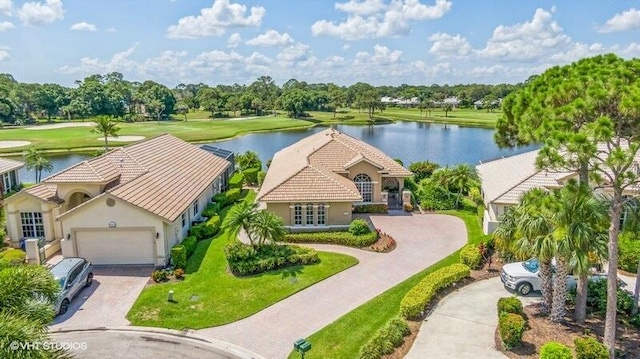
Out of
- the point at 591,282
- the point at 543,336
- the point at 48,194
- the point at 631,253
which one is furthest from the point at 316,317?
the point at 48,194

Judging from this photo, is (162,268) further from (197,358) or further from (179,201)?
(197,358)

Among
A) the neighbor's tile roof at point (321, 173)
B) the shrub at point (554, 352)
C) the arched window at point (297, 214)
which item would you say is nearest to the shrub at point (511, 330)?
the shrub at point (554, 352)

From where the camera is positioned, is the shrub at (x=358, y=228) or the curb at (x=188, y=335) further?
the shrub at (x=358, y=228)

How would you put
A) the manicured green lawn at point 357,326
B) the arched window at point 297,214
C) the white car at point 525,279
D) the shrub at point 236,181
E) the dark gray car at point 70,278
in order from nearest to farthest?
1. the manicured green lawn at point 357,326
2. the dark gray car at point 70,278
3. the white car at point 525,279
4. the arched window at point 297,214
5. the shrub at point 236,181

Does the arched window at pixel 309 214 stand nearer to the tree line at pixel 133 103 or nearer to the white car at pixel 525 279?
the white car at pixel 525 279

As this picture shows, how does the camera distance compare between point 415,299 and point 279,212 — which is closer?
point 415,299

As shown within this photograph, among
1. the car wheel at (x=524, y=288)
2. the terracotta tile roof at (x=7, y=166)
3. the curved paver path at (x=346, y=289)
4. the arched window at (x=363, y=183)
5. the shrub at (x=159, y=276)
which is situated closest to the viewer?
the curved paver path at (x=346, y=289)

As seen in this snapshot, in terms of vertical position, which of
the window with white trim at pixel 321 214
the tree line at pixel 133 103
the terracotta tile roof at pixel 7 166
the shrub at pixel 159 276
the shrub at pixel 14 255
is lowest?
the shrub at pixel 159 276
